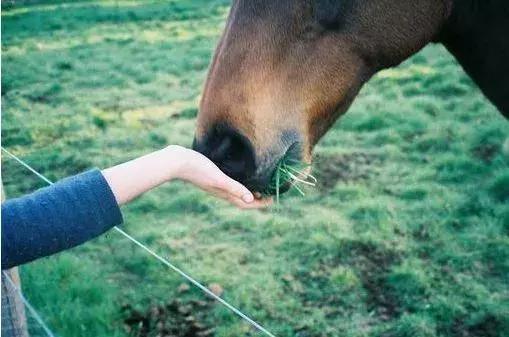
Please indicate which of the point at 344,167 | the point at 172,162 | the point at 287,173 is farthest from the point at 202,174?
the point at 344,167

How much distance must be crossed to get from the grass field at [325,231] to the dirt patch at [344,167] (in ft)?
0.05

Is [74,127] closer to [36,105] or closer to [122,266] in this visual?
[36,105]

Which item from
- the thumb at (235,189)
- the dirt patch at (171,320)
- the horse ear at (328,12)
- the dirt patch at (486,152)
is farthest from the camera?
the dirt patch at (486,152)

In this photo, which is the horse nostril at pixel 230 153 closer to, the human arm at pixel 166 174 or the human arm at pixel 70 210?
the human arm at pixel 166 174

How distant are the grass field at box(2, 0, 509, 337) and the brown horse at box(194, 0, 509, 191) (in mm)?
1373

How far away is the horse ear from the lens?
1.82 meters

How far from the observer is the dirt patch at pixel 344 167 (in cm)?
453

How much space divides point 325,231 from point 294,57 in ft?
6.94

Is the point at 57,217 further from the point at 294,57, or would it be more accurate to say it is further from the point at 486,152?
the point at 486,152

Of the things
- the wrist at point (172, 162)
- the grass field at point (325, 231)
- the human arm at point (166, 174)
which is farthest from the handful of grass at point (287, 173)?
the grass field at point (325, 231)

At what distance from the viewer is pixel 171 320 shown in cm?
313

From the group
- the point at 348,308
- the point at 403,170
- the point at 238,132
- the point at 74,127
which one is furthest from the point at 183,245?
the point at 74,127

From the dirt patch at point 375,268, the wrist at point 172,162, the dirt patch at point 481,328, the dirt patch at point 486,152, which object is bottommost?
the dirt patch at point 375,268

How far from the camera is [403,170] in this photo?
4539 millimetres
